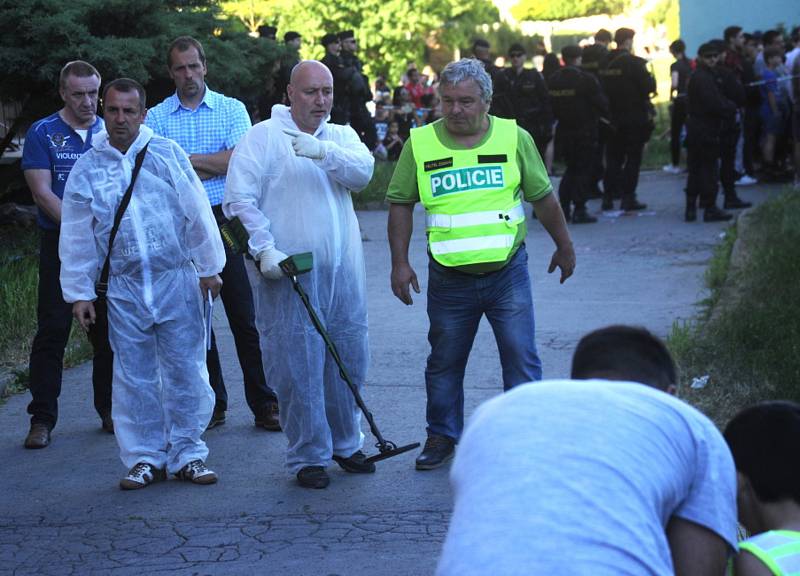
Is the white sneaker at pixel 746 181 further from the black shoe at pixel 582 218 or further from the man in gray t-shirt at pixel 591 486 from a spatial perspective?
the man in gray t-shirt at pixel 591 486

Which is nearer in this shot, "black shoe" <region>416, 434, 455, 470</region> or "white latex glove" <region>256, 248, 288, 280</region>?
"white latex glove" <region>256, 248, 288, 280</region>

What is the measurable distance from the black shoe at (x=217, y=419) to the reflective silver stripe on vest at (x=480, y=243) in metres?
2.00

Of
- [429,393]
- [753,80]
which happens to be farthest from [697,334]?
[753,80]

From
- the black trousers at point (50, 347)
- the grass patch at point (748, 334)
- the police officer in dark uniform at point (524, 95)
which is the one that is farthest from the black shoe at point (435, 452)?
the police officer in dark uniform at point (524, 95)

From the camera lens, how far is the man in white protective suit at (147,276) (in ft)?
20.2

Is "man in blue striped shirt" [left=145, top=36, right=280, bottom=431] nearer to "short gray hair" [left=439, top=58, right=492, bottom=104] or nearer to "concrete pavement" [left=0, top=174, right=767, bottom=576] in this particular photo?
"concrete pavement" [left=0, top=174, right=767, bottom=576]

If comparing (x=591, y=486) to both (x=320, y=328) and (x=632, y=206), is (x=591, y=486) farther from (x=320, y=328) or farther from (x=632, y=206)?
(x=632, y=206)

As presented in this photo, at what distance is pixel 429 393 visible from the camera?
658cm

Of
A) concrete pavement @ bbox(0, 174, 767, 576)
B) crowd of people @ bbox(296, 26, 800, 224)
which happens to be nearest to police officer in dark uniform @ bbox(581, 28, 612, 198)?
crowd of people @ bbox(296, 26, 800, 224)

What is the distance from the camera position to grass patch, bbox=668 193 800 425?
7008 millimetres

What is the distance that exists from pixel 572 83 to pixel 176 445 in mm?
9530

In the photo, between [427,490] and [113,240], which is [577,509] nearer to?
[427,490]

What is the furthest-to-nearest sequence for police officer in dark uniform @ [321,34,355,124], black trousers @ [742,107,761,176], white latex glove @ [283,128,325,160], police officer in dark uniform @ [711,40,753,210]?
black trousers @ [742,107,761,176] < police officer in dark uniform @ [321,34,355,124] < police officer in dark uniform @ [711,40,753,210] < white latex glove @ [283,128,325,160]

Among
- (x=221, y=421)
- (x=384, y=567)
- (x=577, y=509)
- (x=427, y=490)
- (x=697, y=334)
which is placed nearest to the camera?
(x=577, y=509)
